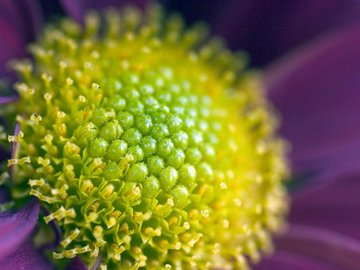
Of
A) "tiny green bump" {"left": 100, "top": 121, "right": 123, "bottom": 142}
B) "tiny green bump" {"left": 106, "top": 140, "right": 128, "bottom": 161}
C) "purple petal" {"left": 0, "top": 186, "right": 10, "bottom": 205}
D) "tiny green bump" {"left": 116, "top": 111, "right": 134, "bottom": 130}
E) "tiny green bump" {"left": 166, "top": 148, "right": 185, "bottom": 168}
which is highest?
"tiny green bump" {"left": 116, "top": 111, "right": 134, "bottom": 130}

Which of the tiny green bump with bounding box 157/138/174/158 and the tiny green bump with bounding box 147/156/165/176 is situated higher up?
the tiny green bump with bounding box 157/138/174/158

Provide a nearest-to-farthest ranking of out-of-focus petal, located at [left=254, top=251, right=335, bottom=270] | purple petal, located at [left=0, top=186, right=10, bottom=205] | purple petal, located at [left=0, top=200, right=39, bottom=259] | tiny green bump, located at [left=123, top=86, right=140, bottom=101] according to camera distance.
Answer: purple petal, located at [left=0, top=200, right=39, bottom=259], purple petal, located at [left=0, top=186, right=10, bottom=205], tiny green bump, located at [left=123, top=86, right=140, bottom=101], out-of-focus petal, located at [left=254, top=251, right=335, bottom=270]

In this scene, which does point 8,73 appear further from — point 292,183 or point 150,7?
point 292,183

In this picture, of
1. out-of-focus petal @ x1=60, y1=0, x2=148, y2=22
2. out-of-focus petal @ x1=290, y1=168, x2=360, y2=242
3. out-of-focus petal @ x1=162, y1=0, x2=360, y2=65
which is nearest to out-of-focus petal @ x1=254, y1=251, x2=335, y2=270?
out-of-focus petal @ x1=290, y1=168, x2=360, y2=242

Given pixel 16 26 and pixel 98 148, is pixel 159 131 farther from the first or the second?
pixel 16 26

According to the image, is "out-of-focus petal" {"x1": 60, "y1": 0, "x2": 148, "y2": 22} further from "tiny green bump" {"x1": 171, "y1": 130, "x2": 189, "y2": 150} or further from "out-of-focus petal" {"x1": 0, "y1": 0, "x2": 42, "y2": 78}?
"tiny green bump" {"x1": 171, "y1": 130, "x2": 189, "y2": 150}

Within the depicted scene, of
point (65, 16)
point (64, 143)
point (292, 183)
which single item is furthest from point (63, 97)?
point (292, 183)

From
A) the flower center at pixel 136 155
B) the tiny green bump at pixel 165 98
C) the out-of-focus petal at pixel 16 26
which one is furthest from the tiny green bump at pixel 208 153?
the out-of-focus petal at pixel 16 26
